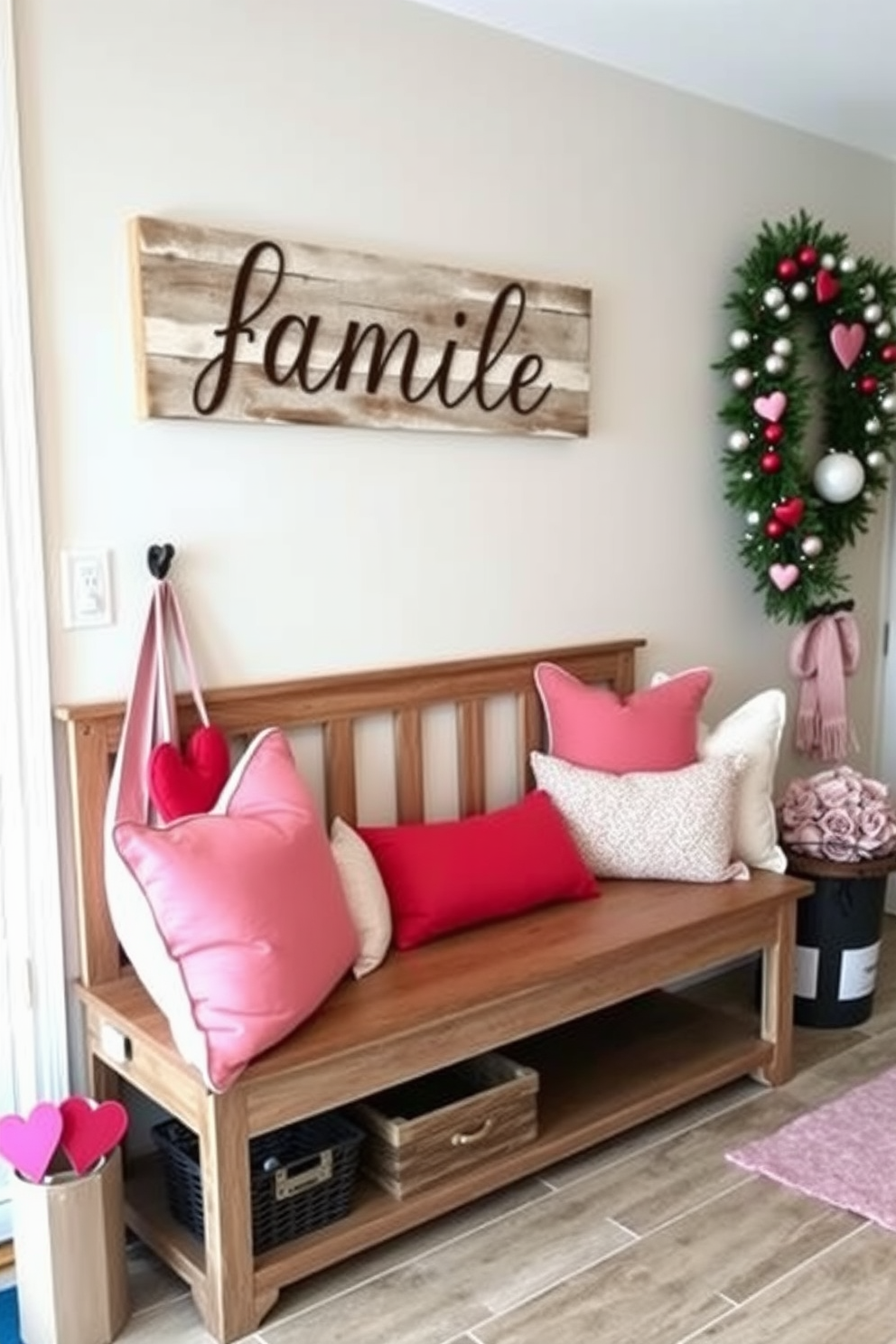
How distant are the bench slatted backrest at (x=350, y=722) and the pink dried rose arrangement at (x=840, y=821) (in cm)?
55

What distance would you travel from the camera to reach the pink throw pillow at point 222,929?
189cm

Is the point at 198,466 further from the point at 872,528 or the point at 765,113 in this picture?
the point at 872,528

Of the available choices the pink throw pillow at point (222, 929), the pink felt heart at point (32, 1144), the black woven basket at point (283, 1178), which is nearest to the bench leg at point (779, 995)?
the black woven basket at point (283, 1178)

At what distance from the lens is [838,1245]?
221cm

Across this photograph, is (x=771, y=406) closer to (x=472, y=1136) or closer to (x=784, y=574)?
(x=784, y=574)

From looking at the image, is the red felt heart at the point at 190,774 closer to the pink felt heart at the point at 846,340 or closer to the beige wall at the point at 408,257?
the beige wall at the point at 408,257

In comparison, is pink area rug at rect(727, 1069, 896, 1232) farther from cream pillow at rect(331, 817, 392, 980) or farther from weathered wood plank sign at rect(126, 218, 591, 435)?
weathered wood plank sign at rect(126, 218, 591, 435)

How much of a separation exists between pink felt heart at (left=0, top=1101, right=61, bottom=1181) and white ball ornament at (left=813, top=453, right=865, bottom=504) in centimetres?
248

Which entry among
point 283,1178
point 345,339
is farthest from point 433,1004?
point 345,339

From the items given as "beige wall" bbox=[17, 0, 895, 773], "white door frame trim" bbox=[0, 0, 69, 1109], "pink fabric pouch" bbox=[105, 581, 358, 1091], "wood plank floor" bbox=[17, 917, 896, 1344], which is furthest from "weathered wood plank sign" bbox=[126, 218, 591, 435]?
"wood plank floor" bbox=[17, 917, 896, 1344]

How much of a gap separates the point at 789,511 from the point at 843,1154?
1.57m

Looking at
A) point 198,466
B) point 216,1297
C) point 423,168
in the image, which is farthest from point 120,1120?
point 423,168

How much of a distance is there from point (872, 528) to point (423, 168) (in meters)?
1.98

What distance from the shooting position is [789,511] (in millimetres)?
3162
